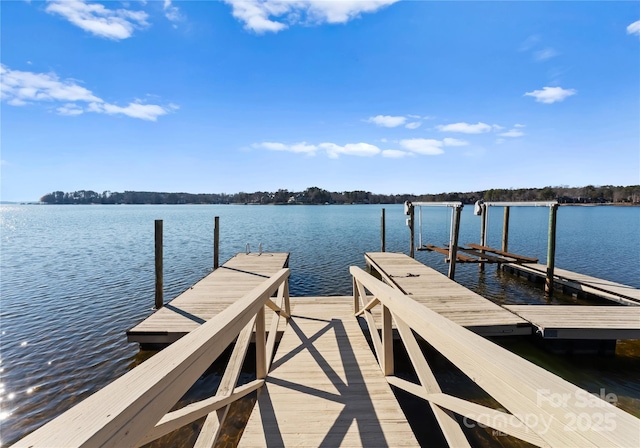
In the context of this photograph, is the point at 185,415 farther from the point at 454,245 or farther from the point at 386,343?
the point at 454,245

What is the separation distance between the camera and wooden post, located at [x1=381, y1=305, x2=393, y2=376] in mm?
3489

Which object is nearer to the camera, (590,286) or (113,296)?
(590,286)

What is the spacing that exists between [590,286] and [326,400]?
1165 cm

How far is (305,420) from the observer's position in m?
3.00

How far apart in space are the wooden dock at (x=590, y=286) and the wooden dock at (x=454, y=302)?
482 centimetres

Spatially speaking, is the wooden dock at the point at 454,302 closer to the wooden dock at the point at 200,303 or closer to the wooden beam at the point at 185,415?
the wooden dock at the point at 200,303

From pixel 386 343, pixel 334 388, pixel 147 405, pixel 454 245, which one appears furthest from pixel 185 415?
pixel 454 245

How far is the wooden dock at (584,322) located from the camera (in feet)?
20.4

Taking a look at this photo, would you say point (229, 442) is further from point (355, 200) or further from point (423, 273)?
point (355, 200)

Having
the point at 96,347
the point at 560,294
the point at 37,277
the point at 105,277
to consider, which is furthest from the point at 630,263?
the point at 37,277

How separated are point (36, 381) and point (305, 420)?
679cm

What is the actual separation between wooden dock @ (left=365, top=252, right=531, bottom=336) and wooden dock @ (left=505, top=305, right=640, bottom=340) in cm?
40

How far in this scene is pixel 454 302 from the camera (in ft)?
25.6

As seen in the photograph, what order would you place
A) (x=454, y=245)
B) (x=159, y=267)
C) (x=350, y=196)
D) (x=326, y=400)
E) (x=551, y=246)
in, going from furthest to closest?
(x=350, y=196) < (x=454, y=245) < (x=551, y=246) < (x=159, y=267) < (x=326, y=400)
